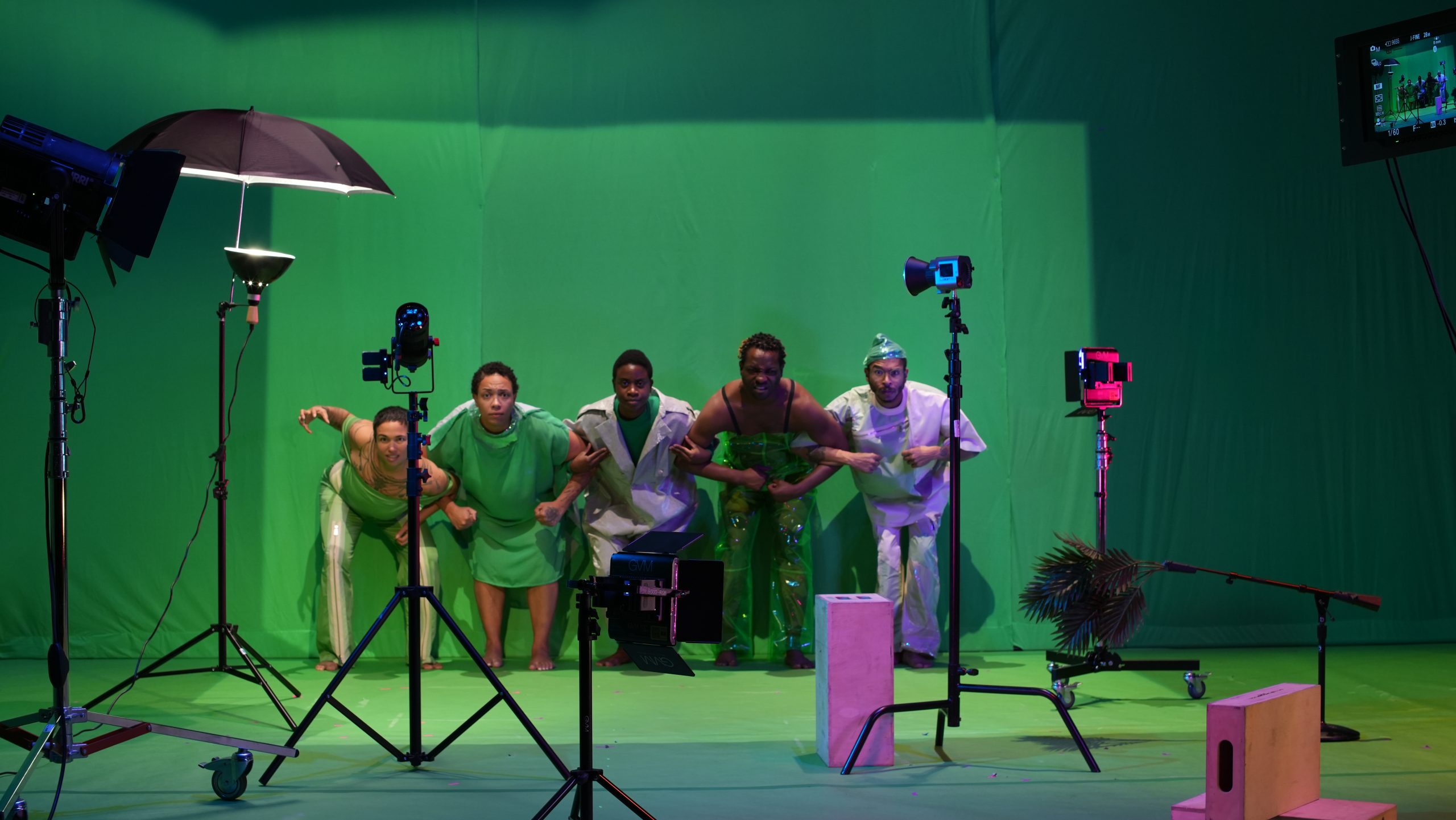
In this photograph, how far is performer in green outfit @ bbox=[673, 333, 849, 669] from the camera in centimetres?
603

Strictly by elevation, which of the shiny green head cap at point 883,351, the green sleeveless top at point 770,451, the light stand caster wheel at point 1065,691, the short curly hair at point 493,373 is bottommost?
the light stand caster wheel at point 1065,691

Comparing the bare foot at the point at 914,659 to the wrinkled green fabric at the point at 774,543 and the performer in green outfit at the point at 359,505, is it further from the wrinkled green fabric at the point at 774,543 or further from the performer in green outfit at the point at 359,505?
the performer in green outfit at the point at 359,505

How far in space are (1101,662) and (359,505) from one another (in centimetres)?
354

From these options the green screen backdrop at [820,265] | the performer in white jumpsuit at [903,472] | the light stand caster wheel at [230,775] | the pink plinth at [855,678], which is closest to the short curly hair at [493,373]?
the green screen backdrop at [820,265]

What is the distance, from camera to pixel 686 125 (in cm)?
668

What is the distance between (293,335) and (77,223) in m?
3.05

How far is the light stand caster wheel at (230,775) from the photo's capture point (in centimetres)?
360

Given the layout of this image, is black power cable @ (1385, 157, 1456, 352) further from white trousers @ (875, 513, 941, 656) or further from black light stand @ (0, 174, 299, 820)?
black light stand @ (0, 174, 299, 820)

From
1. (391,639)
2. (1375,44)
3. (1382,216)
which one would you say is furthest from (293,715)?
(1382,216)

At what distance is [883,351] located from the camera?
6125 mm


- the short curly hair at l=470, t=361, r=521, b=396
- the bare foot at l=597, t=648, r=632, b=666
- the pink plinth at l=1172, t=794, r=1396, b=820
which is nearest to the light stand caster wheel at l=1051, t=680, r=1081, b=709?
the pink plinth at l=1172, t=794, r=1396, b=820

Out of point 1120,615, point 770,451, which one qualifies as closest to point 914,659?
point 770,451

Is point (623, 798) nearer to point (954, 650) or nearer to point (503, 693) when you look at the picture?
point (503, 693)

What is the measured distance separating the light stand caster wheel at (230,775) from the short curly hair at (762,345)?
3055mm
